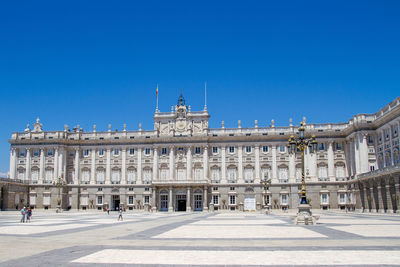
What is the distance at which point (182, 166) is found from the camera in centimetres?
8038

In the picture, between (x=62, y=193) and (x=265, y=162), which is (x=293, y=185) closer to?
(x=265, y=162)

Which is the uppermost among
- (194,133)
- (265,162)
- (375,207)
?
(194,133)

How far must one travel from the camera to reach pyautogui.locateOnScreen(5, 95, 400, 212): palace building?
75500 mm

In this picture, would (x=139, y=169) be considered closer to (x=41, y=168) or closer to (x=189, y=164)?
(x=189, y=164)

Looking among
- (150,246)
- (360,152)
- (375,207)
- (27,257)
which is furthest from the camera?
(360,152)

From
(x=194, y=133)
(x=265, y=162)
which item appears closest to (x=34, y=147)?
(x=194, y=133)

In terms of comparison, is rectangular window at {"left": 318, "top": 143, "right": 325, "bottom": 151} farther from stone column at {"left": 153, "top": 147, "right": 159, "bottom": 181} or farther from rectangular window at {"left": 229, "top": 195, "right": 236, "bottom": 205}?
stone column at {"left": 153, "top": 147, "right": 159, "bottom": 181}

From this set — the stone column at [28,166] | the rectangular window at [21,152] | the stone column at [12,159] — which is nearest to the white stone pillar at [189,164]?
the stone column at [28,166]

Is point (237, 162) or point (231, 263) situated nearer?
point (231, 263)

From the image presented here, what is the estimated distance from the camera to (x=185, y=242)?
18.4m

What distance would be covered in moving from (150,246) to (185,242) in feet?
6.53

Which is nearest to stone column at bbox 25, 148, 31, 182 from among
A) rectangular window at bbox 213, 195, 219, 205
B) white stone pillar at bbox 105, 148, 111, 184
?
white stone pillar at bbox 105, 148, 111, 184

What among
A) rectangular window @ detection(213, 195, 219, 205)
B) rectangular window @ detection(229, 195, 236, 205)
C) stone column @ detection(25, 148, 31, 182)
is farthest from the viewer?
stone column @ detection(25, 148, 31, 182)

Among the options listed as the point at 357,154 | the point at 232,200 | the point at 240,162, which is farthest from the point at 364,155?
the point at 232,200
